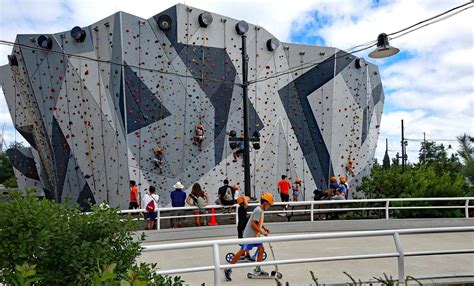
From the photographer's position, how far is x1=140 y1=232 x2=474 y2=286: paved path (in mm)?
7191

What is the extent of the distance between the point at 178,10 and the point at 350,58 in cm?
1183

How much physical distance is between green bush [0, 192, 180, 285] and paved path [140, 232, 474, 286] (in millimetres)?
3662

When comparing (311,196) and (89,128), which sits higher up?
(89,128)

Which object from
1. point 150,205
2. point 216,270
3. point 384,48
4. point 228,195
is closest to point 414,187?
point 228,195

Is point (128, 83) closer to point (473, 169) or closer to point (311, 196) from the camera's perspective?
point (311, 196)

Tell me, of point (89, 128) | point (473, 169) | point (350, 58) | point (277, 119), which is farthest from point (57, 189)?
point (473, 169)

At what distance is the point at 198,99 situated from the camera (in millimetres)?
20641

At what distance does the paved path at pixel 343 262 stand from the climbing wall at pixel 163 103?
32.0 ft

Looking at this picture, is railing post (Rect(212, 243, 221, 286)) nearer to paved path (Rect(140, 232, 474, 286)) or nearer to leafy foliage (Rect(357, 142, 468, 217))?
paved path (Rect(140, 232, 474, 286))

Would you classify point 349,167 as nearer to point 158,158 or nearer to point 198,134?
point 198,134

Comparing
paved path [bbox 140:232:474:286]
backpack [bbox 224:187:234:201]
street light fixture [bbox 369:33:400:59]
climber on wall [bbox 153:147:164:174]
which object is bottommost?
paved path [bbox 140:232:474:286]

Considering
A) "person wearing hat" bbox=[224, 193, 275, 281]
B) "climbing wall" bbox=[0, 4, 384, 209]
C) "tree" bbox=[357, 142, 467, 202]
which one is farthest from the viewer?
"climbing wall" bbox=[0, 4, 384, 209]

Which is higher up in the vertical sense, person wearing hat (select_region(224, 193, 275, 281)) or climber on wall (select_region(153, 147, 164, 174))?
climber on wall (select_region(153, 147, 164, 174))

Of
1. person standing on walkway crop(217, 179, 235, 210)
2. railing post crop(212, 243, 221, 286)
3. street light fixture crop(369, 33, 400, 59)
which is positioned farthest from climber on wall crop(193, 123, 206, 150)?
railing post crop(212, 243, 221, 286)
